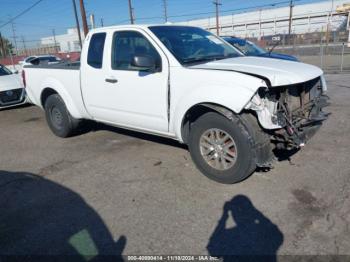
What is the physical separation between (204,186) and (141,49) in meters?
2.13

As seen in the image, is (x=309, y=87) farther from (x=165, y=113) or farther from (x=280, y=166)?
(x=165, y=113)

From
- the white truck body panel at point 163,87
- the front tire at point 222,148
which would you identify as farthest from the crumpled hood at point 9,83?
the front tire at point 222,148

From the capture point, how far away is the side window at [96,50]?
4949mm

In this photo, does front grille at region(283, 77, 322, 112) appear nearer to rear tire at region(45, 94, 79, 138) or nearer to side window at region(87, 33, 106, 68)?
side window at region(87, 33, 106, 68)

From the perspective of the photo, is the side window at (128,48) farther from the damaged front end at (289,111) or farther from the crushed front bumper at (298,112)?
the crushed front bumper at (298,112)

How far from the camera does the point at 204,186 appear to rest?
389 centimetres

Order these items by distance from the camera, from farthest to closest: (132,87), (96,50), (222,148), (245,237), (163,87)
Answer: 1. (96,50)
2. (132,87)
3. (163,87)
4. (222,148)
5. (245,237)

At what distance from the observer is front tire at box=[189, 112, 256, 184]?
3.58m

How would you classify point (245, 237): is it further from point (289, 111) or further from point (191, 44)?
point (191, 44)

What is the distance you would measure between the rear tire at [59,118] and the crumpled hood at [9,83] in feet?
12.9

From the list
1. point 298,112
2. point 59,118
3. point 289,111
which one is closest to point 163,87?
point 289,111

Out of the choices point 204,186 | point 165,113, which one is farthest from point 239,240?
point 165,113

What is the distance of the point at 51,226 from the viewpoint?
3223 millimetres

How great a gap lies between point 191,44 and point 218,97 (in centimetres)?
137
